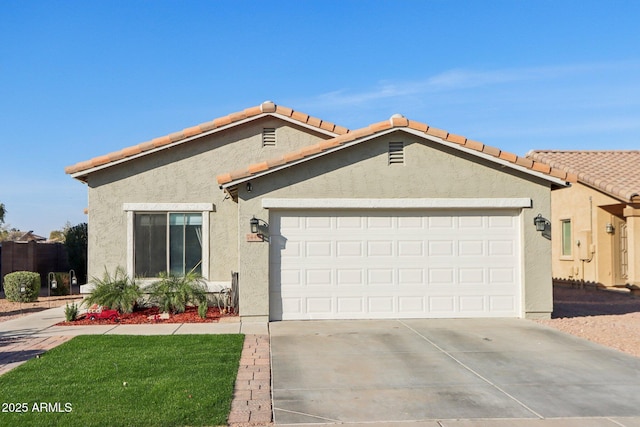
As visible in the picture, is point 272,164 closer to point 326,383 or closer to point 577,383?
point 326,383

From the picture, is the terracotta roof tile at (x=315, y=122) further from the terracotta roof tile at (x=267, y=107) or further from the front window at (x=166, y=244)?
the front window at (x=166, y=244)

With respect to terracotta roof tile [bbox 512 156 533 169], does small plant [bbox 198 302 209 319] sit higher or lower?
lower

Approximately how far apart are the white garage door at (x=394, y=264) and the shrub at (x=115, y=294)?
11.3 feet

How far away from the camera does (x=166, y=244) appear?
1403 cm

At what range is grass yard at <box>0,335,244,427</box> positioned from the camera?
5.89 meters

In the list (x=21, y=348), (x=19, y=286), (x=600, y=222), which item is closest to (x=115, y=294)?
(x=21, y=348)

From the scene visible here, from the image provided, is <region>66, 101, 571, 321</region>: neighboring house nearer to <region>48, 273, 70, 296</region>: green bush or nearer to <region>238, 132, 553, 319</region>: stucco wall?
<region>238, 132, 553, 319</region>: stucco wall

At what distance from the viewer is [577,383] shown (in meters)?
7.31

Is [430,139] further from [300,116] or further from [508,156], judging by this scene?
[300,116]

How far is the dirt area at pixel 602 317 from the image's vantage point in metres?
10.2

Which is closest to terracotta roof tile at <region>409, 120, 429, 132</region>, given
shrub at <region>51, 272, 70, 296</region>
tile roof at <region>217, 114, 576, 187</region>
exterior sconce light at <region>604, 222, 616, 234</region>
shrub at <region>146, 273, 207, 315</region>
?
tile roof at <region>217, 114, 576, 187</region>

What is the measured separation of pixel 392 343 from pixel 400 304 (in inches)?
100

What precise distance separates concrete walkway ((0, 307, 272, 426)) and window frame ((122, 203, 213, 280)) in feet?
6.90

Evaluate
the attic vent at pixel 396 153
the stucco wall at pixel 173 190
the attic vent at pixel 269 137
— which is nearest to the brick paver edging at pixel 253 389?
the attic vent at pixel 396 153
